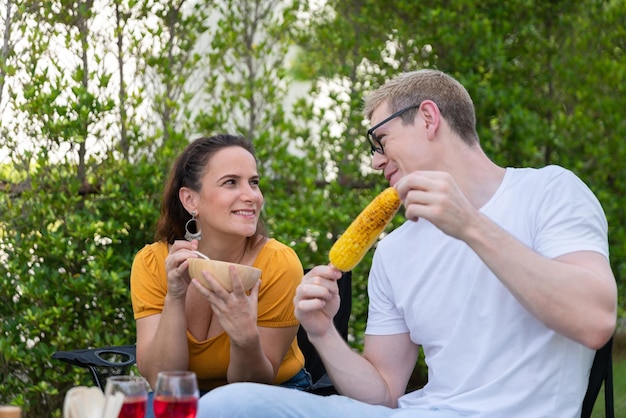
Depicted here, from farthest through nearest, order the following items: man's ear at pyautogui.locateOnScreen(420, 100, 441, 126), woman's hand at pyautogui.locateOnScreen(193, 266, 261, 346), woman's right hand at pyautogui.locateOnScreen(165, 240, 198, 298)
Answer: woman's right hand at pyautogui.locateOnScreen(165, 240, 198, 298) < woman's hand at pyautogui.locateOnScreen(193, 266, 261, 346) < man's ear at pyautogui.locateOnScreen(420, 100, 441, 126)

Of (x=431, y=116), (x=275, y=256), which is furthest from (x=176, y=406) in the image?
(x=275, y=256)

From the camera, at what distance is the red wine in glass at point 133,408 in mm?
1932

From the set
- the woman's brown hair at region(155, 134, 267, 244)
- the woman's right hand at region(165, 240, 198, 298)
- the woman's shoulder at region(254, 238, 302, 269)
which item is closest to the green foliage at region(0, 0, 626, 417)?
the woman's brown hair at region(155, 134, 267, 244)

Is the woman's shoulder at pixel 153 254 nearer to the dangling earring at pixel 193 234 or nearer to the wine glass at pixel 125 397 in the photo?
→ the dangling earring at pixel 193 234

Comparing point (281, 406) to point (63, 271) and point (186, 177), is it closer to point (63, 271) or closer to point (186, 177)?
point (186, 177)

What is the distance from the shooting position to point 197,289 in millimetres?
2879

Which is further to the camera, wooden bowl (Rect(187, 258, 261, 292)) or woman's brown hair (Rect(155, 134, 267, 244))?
woman's brown hair (Rect(155, 134, 267, 244))

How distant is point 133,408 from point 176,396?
0.15 meters

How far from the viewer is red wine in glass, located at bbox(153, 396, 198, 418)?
1.86 metres

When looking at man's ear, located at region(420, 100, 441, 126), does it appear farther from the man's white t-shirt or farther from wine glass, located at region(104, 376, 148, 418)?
wine glass, located at region(104, 376, 148, 418)

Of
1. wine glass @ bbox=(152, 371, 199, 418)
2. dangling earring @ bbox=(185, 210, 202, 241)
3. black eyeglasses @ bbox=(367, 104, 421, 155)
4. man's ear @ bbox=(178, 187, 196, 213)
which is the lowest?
wine glass @ bbox=(152, 371, 199, 418)

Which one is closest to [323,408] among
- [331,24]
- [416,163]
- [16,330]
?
[416,163]

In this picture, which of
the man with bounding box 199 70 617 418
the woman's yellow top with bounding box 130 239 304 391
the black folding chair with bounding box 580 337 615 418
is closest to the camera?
the man with bounding box 199 70 617 418

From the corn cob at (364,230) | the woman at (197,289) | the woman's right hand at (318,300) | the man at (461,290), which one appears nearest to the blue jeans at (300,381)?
the woman at (197,289)
